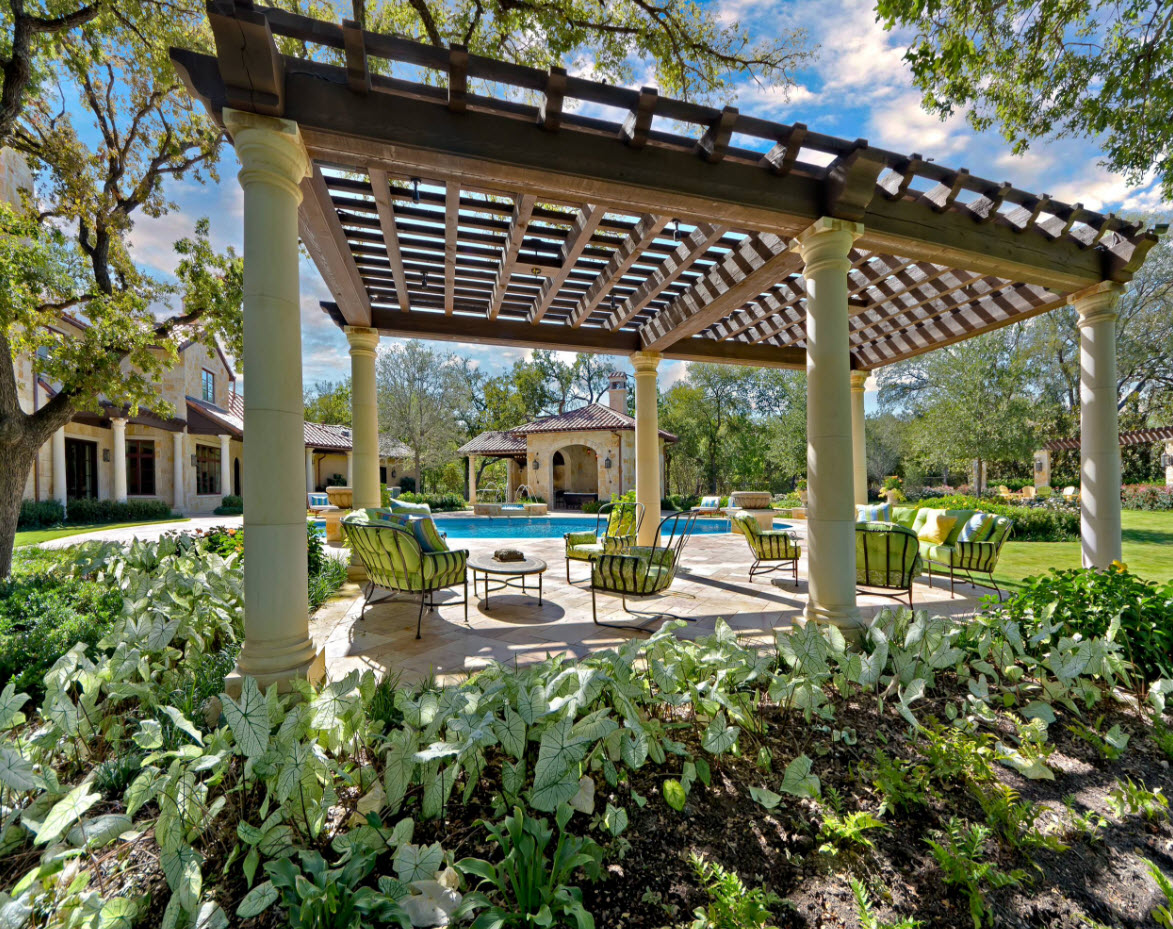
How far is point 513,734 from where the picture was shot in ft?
6.48

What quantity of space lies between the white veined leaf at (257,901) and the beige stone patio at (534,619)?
1.65 m

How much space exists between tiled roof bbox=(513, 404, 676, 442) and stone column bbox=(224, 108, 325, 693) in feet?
58.1

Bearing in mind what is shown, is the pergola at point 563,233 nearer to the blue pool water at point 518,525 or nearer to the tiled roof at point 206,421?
the blue pool water at point 518,525

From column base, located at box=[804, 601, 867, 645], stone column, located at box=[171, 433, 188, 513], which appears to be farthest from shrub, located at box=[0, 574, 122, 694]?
stone column, located at box=[171, 433, 188, 513]

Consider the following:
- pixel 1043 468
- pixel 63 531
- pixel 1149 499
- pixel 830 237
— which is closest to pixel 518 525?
pixel 63 531

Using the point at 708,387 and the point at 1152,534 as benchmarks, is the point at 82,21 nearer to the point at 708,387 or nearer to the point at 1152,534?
the point at 1152,534

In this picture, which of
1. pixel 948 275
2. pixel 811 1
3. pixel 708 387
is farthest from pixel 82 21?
pixel 708 387

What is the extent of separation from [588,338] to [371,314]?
292cm

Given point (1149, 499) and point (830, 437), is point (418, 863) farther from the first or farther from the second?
point (1149, 499)

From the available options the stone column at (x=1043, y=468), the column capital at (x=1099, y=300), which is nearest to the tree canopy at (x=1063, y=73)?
the column capital at (x=1099, y=300)

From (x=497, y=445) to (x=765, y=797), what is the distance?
73.4ft

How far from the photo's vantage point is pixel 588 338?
24.5 feet

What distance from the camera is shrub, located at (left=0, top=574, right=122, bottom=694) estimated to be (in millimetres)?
3039

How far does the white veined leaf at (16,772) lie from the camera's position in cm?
168
